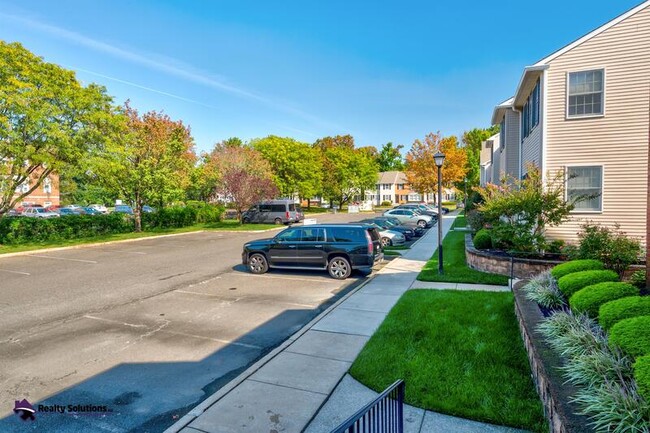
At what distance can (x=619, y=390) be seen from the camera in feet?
10.8

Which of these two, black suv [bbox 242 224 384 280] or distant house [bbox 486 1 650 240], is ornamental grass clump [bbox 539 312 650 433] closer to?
black suv [bbox 242 224 384 280]

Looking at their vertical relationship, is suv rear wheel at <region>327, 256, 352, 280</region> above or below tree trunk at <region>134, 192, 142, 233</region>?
below

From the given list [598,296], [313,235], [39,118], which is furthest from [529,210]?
[39,118]

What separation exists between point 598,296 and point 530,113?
42.4 ft

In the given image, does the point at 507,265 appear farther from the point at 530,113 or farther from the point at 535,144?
the point at 530,113

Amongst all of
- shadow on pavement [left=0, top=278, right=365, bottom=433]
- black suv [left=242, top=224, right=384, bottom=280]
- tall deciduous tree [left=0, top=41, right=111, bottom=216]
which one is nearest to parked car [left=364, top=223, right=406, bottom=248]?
black suv [left=242, top=224, right=384, bottom=280]

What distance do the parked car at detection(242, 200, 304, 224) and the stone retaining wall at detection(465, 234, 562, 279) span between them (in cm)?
→ 2301

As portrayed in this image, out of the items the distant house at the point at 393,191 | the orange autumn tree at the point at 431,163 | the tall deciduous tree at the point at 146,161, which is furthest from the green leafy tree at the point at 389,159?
the tall deciduous tree at the point at 146,161

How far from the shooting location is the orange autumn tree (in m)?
49.2

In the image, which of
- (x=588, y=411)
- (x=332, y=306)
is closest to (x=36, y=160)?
(x=332, y=306)

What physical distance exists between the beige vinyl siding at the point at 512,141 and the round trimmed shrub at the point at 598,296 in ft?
52.6

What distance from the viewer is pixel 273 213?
34719mm

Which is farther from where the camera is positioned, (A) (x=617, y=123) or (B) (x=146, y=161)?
(B) (x=146, y=161)

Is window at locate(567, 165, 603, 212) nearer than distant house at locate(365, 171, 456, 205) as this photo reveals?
Yes
